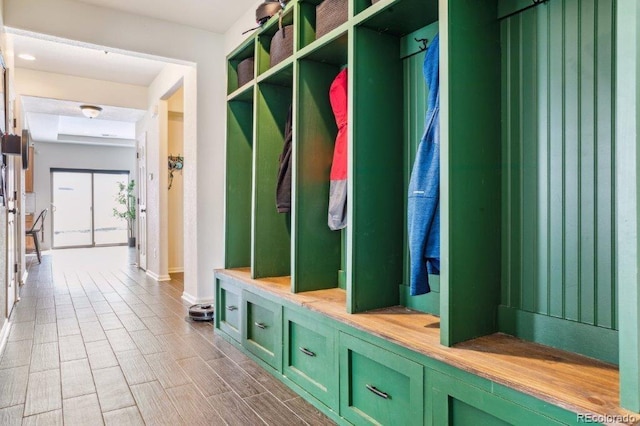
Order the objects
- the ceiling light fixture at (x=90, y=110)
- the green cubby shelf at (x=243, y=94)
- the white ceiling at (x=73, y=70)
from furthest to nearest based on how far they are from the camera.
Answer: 1. the ceiling light fixture at (x=90, y=110)
2. the white ceiling at (x=73, y=70)
3. the green cubby shelf at (x=243, y=94)

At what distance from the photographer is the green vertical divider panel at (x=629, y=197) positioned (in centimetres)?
101

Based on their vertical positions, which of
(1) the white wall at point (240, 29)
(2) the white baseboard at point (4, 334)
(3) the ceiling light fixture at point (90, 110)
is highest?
(1) the white wall at point (240, 29)

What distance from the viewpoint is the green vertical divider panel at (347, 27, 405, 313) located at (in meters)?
1.96

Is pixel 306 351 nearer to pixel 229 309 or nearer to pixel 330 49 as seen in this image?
pixel 229 309

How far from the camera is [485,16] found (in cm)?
164

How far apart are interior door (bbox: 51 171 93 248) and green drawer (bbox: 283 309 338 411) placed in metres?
10.4

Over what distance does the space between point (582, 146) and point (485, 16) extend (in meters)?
0.64

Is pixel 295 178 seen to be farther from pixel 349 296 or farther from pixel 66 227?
pixel 66 227

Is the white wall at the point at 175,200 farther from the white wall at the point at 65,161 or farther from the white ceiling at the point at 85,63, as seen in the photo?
the white wall at the point at 65,161

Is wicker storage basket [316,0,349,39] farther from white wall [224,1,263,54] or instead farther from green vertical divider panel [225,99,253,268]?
white wall [224,1,263,54]

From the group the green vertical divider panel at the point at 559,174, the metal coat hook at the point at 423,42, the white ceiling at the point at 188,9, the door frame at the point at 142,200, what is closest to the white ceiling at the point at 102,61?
the white ceiling at the point at 188,9

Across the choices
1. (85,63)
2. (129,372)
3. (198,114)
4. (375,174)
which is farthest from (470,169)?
(85,63)

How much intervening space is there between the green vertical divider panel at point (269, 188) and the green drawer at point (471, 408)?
1675 mm

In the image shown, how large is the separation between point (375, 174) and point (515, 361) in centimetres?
102
